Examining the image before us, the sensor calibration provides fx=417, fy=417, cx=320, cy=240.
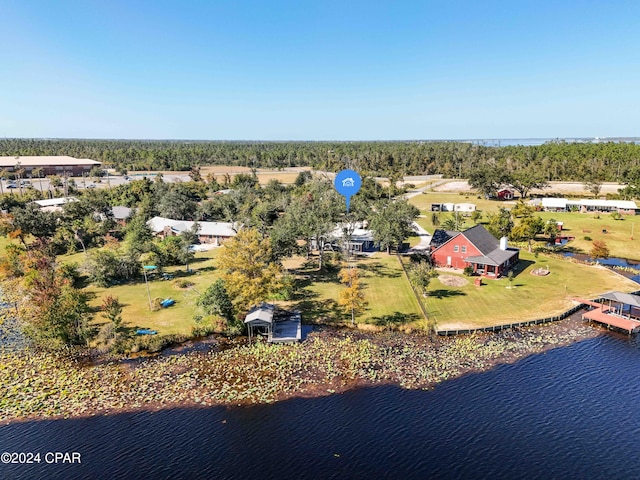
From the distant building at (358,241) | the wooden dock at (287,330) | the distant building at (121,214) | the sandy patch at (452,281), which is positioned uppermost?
the distant building at (121,214)

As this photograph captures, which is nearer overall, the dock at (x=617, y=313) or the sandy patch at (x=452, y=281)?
the dock at (x=617, y=313)

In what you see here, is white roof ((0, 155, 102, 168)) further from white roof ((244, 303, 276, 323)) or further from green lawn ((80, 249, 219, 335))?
white roof ((244, 303, 276, 323))

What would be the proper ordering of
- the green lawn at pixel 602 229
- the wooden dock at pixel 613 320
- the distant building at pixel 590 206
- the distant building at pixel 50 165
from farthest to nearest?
the distant building at pixel 50 165
the distant building at pixel 590 206
the green lawn at pixel 602 229
the wooden dock at pixel 613 320

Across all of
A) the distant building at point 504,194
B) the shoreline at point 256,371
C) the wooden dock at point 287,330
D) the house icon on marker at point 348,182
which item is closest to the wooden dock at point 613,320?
the shoreline at point 256,371

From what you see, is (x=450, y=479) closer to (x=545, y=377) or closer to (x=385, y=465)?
(x=385, y=465)

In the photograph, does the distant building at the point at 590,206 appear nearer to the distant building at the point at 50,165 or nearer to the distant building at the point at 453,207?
the distant building at the point at 453,207

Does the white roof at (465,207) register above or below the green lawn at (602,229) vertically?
above

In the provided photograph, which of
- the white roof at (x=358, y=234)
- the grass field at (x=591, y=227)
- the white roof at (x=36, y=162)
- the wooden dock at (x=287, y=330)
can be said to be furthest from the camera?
the white roof at (x=36, y=162)
